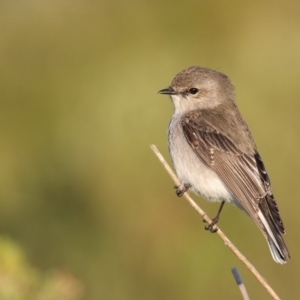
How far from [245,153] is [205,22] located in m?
4.94

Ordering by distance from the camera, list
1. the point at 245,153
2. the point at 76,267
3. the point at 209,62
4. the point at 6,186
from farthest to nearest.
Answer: the point at 209,62, the point at 6,186, the point at 76,267, the point at 245,153

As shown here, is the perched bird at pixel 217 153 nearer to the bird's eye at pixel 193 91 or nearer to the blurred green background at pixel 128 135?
the bird's eye at pixel 193 91

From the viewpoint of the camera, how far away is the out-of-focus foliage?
4.23 m

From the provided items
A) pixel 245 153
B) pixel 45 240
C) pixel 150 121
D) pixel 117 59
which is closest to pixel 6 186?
pixel 45 240

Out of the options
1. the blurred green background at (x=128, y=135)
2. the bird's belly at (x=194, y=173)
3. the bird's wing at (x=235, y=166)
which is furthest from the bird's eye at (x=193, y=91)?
the blurred green background at (x=128, y=135)

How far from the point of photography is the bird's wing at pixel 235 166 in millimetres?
6273

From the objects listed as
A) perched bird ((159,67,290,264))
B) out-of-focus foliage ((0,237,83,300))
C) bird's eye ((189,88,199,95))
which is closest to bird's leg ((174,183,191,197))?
perched bird ((159,67,290,264))

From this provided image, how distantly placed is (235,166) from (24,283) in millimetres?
2630

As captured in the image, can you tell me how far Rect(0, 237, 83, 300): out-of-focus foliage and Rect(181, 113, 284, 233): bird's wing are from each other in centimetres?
206

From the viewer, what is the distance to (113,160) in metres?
9.65

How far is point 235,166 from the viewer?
6.61 meters

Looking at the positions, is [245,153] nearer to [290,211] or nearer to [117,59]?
[290,211]

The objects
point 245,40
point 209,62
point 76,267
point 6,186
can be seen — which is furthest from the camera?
point 245,40

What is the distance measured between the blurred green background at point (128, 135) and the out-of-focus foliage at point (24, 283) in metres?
2.68
